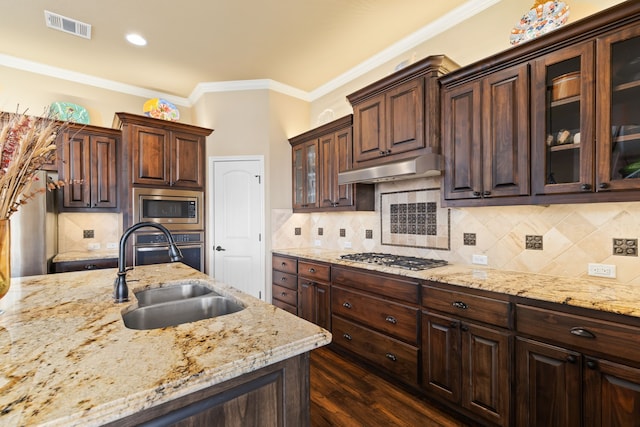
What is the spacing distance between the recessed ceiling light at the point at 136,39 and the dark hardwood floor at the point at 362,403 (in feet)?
11.9

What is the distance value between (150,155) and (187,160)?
407 mm

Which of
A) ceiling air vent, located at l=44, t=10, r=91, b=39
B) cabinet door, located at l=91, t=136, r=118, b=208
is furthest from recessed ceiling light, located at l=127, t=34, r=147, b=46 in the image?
cabinet door, located at l=91, t=136, r=118, b=208

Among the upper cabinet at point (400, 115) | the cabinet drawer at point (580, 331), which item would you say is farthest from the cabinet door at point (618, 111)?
the upper cabinet at point (400, 115)

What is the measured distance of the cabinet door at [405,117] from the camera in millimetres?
2389

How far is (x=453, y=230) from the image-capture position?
2.57m

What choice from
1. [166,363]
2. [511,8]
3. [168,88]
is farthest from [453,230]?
[168,88]

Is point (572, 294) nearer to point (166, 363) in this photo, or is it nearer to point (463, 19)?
point (166, 363)

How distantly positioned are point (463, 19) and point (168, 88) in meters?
3.72

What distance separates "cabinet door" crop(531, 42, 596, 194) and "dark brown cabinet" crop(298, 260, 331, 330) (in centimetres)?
192

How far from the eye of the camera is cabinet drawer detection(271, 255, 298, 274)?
347 cm

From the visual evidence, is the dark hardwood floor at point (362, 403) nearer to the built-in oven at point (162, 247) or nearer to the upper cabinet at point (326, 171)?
the upper cabinet at point (326, 171)

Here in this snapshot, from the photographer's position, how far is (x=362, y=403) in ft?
6.91

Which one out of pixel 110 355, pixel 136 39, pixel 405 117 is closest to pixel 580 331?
pixel 405 117

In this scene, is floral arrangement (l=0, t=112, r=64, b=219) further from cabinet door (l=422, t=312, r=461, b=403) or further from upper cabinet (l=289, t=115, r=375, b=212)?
upper cabinet (l=289, t=115, r=375, b=212)
